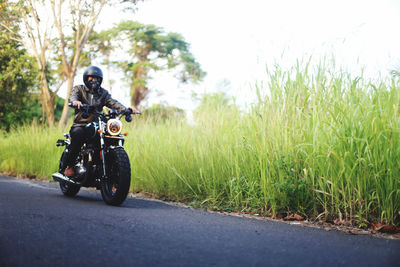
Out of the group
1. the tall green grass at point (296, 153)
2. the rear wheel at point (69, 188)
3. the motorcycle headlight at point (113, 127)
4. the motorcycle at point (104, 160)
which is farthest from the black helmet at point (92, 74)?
the tall green grass at point (296, 153)

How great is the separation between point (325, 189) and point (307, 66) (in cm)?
170

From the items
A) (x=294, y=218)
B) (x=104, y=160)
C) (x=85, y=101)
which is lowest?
(x=294, y=218)

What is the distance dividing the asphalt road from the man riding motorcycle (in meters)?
1.64

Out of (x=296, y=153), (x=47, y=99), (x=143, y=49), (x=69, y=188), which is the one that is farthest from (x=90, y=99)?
(x=143, y=49)

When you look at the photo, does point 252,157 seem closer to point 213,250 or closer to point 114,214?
point 114,214

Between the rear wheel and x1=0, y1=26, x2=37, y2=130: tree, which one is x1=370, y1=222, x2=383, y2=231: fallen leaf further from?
x1=0, y1=26, x2=37, y2=130: tree

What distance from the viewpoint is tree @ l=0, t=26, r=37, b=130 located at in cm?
1830

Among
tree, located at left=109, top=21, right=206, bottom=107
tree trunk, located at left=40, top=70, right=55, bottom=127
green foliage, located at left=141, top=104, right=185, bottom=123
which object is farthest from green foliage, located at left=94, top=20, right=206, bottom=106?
green foliage, located at left=141, top=104, right=185, bottom=123

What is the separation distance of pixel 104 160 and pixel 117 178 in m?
0.31

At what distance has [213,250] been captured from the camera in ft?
9.64

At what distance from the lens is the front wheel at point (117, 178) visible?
5.06 meters

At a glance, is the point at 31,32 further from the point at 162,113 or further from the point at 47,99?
the point at 162,113

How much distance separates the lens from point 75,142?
5980mm

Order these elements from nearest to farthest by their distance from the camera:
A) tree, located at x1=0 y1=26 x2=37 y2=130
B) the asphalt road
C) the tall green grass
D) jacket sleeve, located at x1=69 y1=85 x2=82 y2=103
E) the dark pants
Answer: the asphalt road
the tall green grass
the dark pants
jacket sleeve, located at x1=69 y1=85 x2=82 y2=103
tree, located at x1=0 y1=26 x2=37 y2=130
